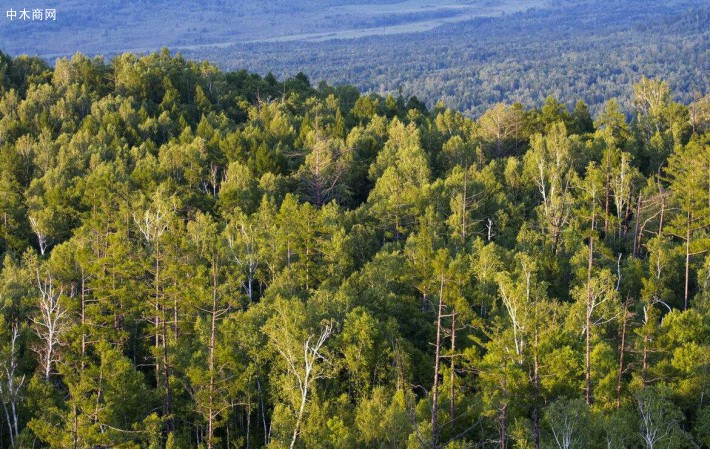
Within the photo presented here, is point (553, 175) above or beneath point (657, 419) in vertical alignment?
above

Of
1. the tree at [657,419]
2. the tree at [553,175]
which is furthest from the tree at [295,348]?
the tree at [553,175]

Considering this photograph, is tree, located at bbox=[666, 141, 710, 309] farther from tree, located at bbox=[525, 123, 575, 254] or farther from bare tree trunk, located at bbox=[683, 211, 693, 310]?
tree, located at bbox=[525, 123, 575, 254]

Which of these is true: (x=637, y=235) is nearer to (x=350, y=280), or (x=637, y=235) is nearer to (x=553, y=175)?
(x=553, y=175)

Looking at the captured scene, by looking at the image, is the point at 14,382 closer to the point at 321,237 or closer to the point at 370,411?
the point at 370,411

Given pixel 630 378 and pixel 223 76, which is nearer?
pixel 630 378

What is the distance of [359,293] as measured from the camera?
44.5 metres

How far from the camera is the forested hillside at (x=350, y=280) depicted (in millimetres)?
32875

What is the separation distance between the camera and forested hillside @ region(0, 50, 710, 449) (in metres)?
32.9

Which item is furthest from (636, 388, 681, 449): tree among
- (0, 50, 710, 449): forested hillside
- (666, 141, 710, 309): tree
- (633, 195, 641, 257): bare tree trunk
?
(633, 195, 641, 257): bare tree trunk

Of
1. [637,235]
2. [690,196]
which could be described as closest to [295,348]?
[690,196]

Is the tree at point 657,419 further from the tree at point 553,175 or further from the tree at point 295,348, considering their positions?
the tree at point 553,175

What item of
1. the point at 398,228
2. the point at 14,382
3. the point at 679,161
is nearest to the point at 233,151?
the point at 398,228

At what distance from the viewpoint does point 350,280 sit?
46.3 metres

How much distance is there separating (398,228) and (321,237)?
553 centimetres
